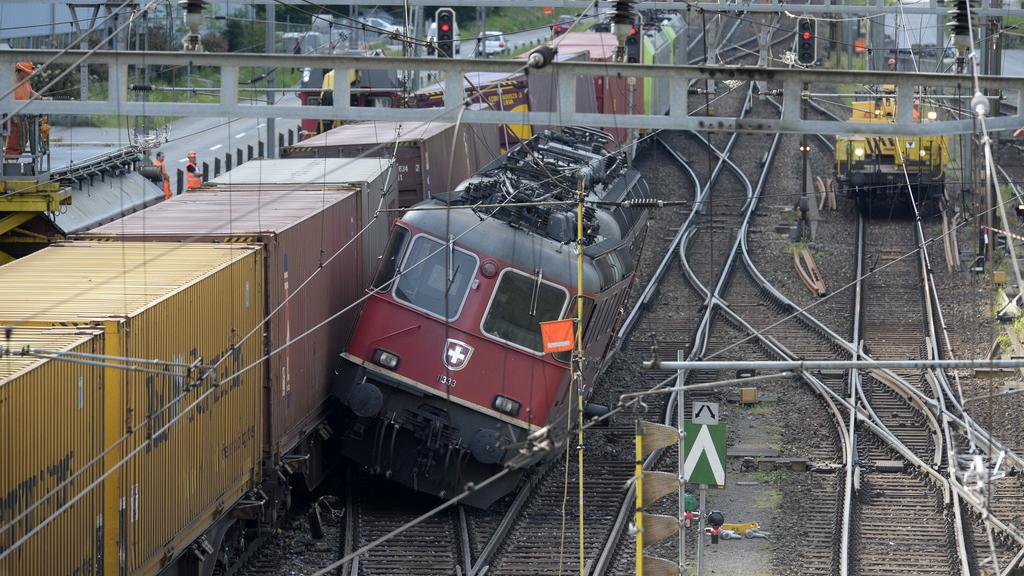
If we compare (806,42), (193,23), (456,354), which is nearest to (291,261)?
(456,354)

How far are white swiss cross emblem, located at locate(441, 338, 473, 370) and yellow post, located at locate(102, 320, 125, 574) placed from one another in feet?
17.7

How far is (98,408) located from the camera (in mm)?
10148

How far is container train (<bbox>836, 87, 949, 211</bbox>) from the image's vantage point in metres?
31.6

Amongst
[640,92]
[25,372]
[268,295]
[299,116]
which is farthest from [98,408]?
[640,92]

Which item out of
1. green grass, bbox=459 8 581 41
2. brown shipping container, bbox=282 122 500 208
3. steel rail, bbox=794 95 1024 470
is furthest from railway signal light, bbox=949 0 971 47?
green grass, bbox=459 8 581 41

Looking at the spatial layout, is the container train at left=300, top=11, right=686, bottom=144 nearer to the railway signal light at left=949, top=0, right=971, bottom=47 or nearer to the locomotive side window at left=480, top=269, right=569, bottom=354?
the locomotive side window at left=480, top=269, right=569, bottom=354

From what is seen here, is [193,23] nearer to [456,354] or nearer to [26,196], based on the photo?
[456,354]

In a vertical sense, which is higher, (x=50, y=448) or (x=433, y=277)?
(x=433, y=277)

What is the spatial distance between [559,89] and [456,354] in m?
4.76

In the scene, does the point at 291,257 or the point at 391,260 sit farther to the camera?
the point at 391,260

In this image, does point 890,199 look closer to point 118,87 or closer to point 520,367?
point 520,367

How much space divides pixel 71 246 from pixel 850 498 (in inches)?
329

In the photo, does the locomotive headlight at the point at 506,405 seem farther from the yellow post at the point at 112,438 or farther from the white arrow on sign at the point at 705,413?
the yellow post at the point at 112,438

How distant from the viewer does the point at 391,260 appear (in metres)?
15.9
